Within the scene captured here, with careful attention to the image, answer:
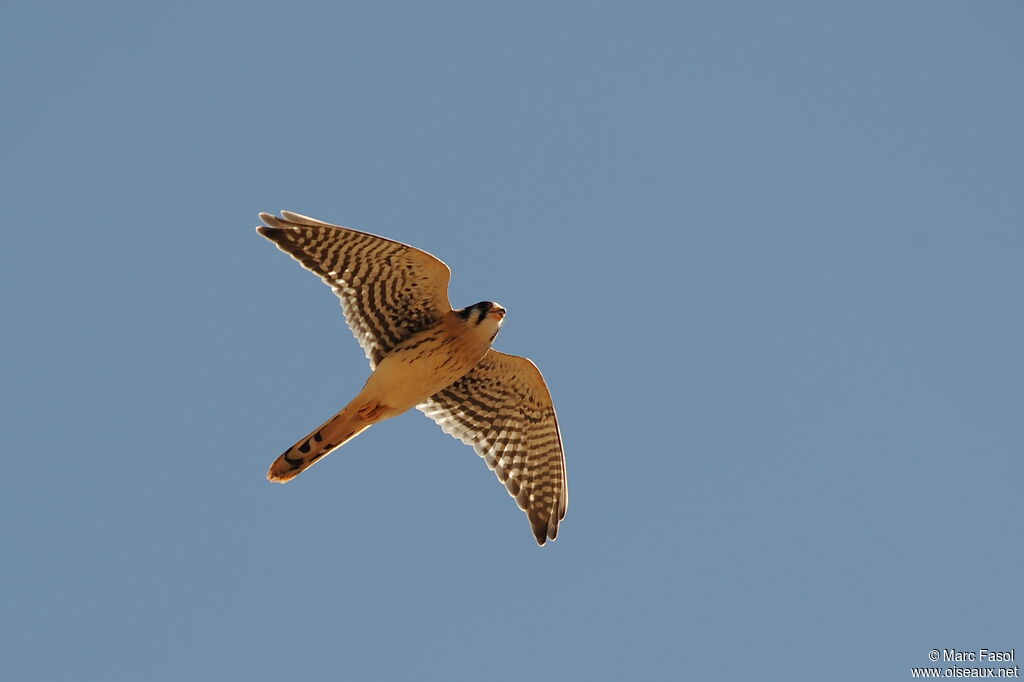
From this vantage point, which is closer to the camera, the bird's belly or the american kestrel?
the american kestrel

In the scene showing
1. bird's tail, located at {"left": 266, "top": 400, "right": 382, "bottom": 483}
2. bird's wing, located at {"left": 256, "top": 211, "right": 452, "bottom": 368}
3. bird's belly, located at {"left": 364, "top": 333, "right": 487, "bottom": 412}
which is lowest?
bird's tail, located at {"left": 266, "top": 400, "right": 382, "bottom": 483}

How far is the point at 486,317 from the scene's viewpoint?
27.6 ft

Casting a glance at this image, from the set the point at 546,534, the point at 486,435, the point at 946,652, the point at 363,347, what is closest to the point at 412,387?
the point at 363,347

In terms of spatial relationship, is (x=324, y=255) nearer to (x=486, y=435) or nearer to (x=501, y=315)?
(x=501, y=315)

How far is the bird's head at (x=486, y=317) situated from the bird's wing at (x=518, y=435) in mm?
1004

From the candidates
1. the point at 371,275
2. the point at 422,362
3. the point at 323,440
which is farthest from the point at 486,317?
the point at 323,440

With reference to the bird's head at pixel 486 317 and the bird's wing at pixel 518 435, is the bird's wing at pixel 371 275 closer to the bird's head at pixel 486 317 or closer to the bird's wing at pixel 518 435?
the bird's head at pixel 486 317

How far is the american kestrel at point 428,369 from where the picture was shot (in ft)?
27.3

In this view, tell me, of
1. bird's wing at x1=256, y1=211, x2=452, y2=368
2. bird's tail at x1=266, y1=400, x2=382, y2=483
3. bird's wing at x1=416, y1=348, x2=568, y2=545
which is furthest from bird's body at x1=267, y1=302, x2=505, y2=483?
bird's wing at x1=416, y1=348, x2=568, y2=545

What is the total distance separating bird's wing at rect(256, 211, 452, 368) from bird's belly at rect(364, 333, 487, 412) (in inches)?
9.7

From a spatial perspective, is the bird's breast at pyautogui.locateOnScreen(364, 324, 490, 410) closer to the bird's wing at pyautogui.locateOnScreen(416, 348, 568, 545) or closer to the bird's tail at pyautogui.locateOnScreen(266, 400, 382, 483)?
the bird's tail at pyautogui.locateOnScreen(266, 400, 382, 483)

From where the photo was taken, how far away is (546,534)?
948 centimetres

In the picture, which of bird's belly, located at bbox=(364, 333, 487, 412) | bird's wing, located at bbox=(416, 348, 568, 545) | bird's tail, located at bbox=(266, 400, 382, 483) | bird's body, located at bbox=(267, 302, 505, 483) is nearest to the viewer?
bird's tail, located at bbox=(266, 400, 382, 483)

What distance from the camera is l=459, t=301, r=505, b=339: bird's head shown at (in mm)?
8414
